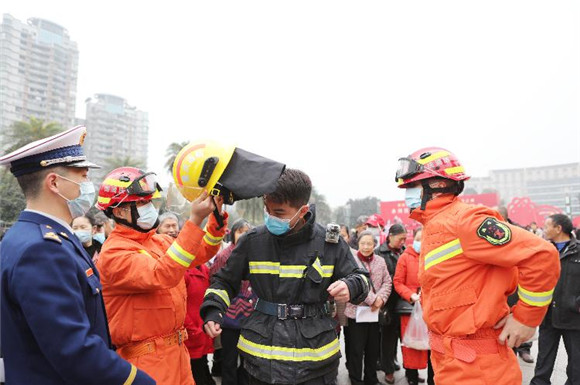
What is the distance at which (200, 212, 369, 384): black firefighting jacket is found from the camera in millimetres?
2576

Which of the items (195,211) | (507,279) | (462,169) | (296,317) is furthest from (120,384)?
(462,169)

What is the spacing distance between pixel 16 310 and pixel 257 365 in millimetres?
1463

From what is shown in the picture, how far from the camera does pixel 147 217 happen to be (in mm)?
2963

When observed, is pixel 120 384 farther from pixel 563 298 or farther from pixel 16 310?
pixel 563 298

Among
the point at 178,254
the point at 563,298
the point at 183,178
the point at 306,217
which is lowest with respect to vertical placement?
the point at 563,298

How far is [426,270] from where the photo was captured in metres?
3.03

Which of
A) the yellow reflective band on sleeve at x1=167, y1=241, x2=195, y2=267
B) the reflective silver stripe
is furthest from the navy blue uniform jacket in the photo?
the reflective silver stripe

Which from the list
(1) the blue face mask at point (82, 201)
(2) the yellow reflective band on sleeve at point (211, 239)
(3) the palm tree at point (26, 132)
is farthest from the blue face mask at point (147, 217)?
(3) the palm tree at point (26, 132)

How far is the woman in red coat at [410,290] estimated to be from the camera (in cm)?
544

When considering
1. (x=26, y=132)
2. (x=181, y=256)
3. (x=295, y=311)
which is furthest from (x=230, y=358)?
(x=26, y=132)

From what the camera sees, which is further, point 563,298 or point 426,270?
point 563,298

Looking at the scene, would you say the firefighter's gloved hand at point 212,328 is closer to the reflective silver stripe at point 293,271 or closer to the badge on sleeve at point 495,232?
the reflective silver stripe at point 293,271

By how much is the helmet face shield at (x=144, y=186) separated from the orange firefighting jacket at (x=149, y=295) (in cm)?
27

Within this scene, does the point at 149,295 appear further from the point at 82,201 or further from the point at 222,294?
the point at 82,201
